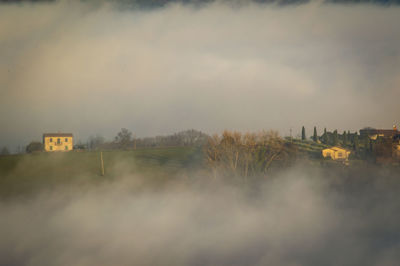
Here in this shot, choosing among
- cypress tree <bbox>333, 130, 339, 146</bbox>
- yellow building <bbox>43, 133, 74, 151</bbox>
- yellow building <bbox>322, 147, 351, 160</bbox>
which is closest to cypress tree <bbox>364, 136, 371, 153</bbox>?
yellow building <bbox>322, 147, 351, 160</bbox>

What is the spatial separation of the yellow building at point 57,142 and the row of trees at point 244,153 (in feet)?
66.8

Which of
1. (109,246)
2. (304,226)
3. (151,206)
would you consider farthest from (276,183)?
(109,246)

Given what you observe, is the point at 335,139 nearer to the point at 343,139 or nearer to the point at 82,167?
the point at 343,139

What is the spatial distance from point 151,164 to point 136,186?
10.7ft

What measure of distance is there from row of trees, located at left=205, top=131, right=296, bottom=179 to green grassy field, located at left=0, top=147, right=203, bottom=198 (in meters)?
2.63

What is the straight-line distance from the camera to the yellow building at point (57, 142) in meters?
41.4

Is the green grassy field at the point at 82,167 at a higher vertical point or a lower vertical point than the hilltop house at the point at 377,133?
lower

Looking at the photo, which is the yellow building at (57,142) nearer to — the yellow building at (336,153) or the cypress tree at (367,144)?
the yellow building at (336,153)

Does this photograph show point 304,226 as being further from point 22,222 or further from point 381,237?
point 22,222

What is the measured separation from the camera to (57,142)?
1684 inches

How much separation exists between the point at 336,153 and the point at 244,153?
11.4 metres

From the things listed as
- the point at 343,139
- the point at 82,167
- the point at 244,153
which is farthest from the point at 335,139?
the point at 82,167

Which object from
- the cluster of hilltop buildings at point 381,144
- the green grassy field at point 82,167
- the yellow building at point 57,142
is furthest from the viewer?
the yellow building at point 57,142

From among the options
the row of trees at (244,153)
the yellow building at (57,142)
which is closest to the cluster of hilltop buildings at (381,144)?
the row of trees at (244,153)
